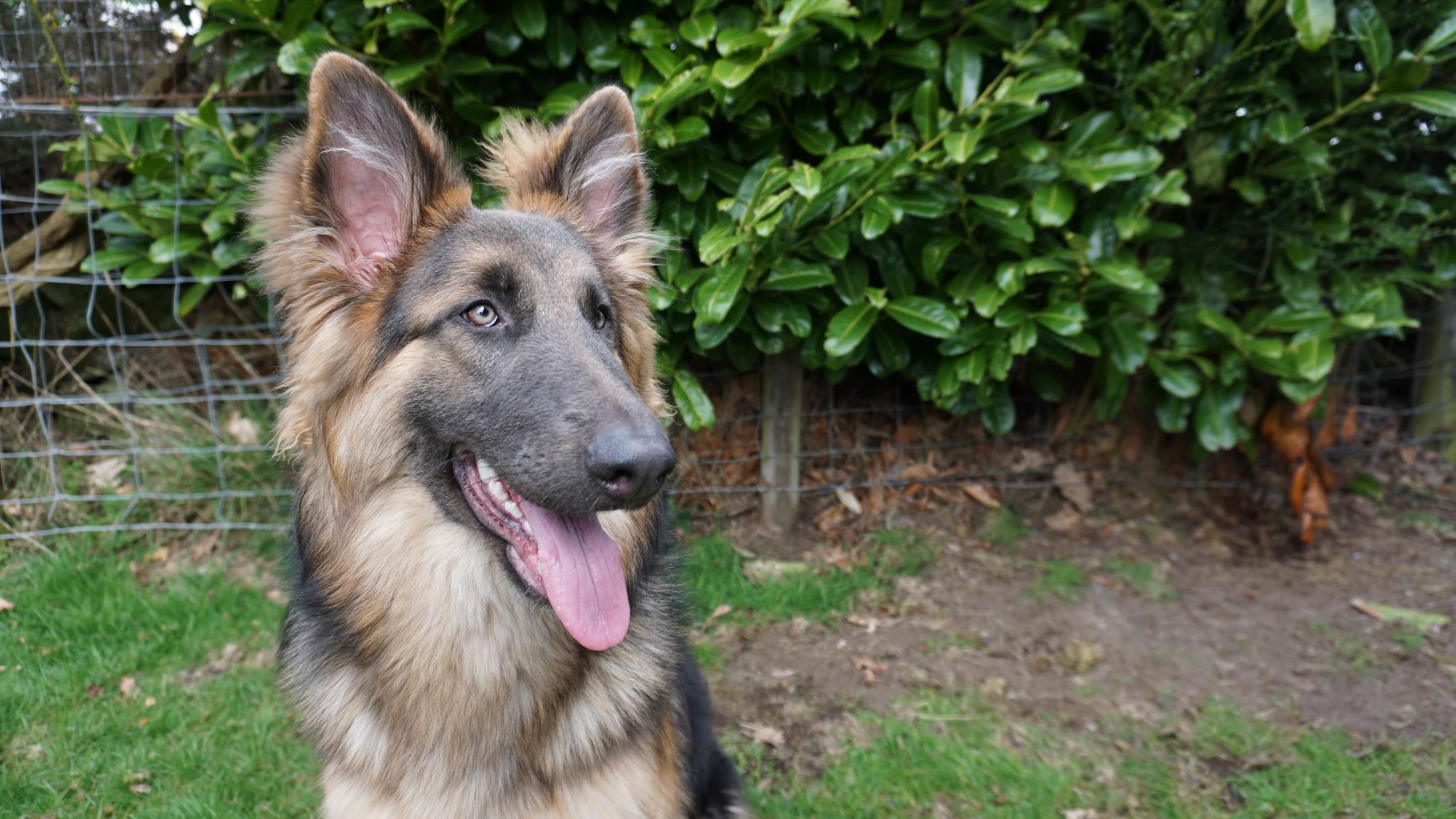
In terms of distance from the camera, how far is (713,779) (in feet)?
8.98

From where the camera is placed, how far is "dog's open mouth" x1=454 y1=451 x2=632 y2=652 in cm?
198

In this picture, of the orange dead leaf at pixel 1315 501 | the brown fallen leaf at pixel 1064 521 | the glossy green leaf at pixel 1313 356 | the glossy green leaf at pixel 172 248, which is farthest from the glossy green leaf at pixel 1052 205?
the glossy green leaf at pixel 172 248

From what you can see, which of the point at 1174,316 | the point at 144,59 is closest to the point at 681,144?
the point at 1174,316

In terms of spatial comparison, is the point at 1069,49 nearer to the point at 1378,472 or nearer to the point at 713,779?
the point at 713,779

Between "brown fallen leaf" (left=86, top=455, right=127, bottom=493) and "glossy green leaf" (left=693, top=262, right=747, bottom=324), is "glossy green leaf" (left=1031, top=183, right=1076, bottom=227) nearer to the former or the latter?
"glossy green leaf" (left=693, top=262, right=747, bottom=324)

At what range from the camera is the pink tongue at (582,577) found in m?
1.98

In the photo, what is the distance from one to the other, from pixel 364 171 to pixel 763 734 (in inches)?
101

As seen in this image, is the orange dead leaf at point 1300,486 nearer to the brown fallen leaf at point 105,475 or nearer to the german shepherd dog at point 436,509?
the german shepherd dog at point 436,509

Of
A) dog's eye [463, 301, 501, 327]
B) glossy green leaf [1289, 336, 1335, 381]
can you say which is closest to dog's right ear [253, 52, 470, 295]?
dog's eye [463, 301, 501, 327]

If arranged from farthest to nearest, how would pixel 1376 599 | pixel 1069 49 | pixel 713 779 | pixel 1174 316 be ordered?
pixel 1174 316, pixel 1376 599, pixel 1069 49, pixel 713 779

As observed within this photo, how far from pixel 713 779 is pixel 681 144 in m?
2.60

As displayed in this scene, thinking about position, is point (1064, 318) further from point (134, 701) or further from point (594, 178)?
point (134, 701)

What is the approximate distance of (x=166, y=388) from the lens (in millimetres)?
4918

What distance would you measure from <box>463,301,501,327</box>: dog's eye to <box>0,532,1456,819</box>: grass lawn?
1537mm
